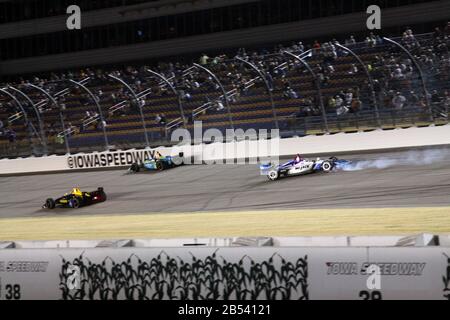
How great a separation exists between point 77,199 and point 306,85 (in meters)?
8.90

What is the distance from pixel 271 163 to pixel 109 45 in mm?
18787

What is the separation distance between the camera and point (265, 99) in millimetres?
27531

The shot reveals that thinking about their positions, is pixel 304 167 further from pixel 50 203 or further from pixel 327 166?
pixel 50 203

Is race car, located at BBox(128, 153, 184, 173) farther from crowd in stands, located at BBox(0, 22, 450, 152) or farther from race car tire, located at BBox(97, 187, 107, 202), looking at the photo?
race car tire, located at BBox(97, 187, 107, 202)

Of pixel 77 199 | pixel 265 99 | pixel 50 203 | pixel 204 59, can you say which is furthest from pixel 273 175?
pixel 204 59

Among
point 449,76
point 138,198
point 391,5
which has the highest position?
point 391,5

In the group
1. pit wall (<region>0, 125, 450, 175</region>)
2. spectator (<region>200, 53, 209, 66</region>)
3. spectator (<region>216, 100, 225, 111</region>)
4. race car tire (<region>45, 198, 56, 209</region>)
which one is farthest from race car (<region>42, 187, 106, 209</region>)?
spectator (<region>200, 53, 209, 66</region>)

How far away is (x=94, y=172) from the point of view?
30156mm

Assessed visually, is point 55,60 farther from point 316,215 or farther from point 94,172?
point 316,215

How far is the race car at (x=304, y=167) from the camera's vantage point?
932 inches

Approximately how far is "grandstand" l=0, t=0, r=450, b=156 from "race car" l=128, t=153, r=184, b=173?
734 mm

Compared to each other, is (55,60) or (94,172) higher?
(55,60)

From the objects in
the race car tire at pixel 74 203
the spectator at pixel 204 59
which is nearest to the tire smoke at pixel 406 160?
the race car tire at pixel 74 203
